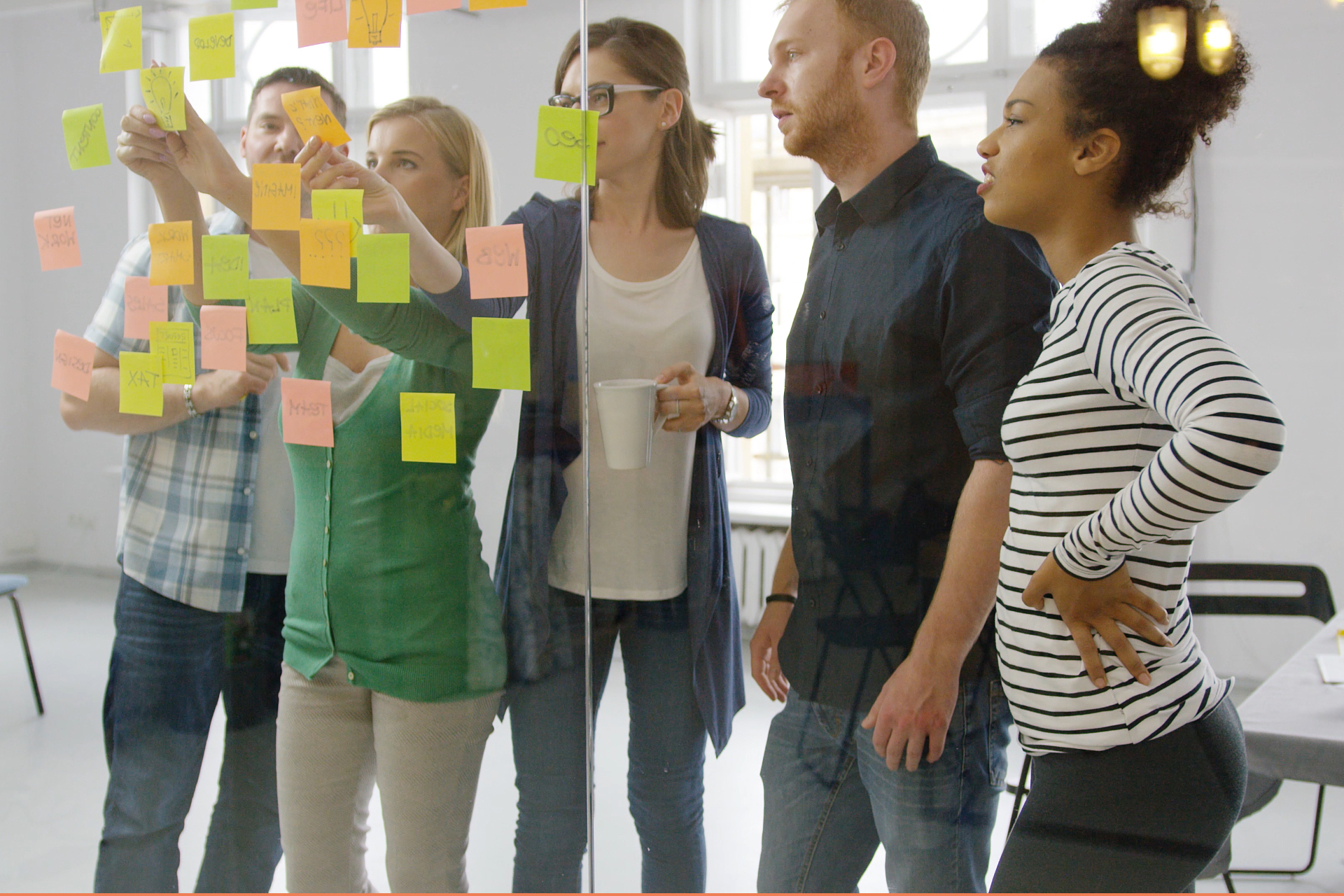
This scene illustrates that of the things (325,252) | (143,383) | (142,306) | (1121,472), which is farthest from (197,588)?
(1121,472)

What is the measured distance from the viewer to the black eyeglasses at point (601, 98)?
1290 millimetres

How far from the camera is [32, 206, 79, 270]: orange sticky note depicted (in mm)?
1516

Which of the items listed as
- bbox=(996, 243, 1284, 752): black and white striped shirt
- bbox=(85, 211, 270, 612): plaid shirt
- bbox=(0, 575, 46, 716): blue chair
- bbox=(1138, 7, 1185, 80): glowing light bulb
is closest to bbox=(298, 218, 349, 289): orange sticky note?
bbox=(85, 211, 270, 612): plaid shirt

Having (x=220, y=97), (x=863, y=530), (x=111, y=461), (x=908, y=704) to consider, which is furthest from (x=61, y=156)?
(x=908, y=704)

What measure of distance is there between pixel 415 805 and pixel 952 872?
756 mm

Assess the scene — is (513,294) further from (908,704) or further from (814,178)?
(908,704)

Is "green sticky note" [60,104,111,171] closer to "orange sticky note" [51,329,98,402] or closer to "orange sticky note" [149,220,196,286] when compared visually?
"orange sticky note" [149,220,196,286]

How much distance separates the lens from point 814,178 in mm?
1211

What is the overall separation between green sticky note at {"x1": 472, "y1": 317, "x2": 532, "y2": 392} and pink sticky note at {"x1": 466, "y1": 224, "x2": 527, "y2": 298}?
0.13ft

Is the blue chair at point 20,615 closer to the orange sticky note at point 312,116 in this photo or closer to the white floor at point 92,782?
the white floor at point 92,782

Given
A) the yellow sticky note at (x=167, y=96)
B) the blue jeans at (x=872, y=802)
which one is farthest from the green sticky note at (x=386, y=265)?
the blue jeans at (x=872, y=802)

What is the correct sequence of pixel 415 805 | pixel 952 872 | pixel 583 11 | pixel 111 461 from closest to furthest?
1. pixel 952 872
2. pixel 583 11
3. pixel 415 805
4. pixel 111 461

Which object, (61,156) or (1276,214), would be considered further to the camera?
(61,156)

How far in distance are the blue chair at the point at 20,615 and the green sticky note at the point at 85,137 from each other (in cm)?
69
